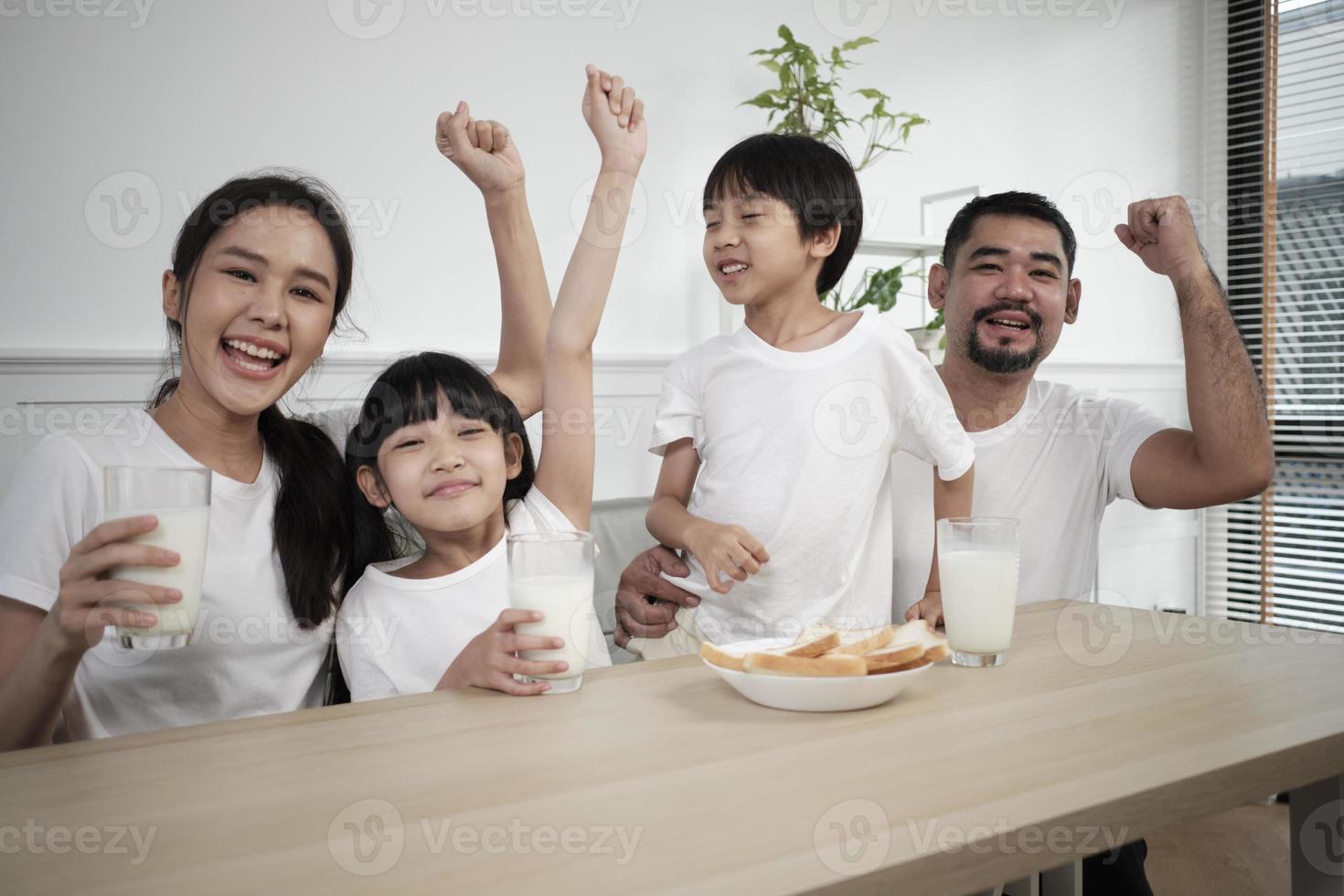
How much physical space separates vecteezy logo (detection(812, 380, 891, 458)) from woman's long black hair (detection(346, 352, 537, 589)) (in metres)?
0.49

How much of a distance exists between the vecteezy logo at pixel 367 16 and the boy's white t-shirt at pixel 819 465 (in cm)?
146

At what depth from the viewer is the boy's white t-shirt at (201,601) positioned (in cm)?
112

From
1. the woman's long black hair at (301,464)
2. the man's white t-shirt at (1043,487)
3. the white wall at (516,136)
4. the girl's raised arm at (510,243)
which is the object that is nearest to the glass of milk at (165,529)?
the woman's long black hair at (301,464)

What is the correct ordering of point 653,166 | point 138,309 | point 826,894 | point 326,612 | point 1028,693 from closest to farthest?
point 826,894 < point 1028,693 < point 326,612 < point 138,309 < point 653,166

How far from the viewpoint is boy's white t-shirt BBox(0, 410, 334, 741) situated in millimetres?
1120

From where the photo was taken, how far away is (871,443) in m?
1.59

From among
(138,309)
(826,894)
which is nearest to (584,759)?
(826,894)

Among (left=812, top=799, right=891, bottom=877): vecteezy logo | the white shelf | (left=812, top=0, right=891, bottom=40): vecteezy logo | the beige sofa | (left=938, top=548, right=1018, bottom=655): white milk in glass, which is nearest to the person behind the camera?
(left=812, top=799, right=891, bottom=877): vecteezy logo

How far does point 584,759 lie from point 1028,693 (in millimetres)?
440

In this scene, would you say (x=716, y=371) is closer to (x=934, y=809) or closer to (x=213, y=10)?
(x=934, y=809)

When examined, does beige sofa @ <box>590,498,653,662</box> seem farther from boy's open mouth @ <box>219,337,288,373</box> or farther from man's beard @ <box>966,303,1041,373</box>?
boy's open mouth @ <box>219,337,288,373</box>

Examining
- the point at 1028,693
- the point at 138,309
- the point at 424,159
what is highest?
the point at 424,159

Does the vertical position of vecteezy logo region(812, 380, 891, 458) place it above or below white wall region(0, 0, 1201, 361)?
below

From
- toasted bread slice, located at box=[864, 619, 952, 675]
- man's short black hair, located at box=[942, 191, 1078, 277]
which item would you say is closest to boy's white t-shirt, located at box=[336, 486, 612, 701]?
toasted bread slice, located at box=[864, 619, 952, 675]
